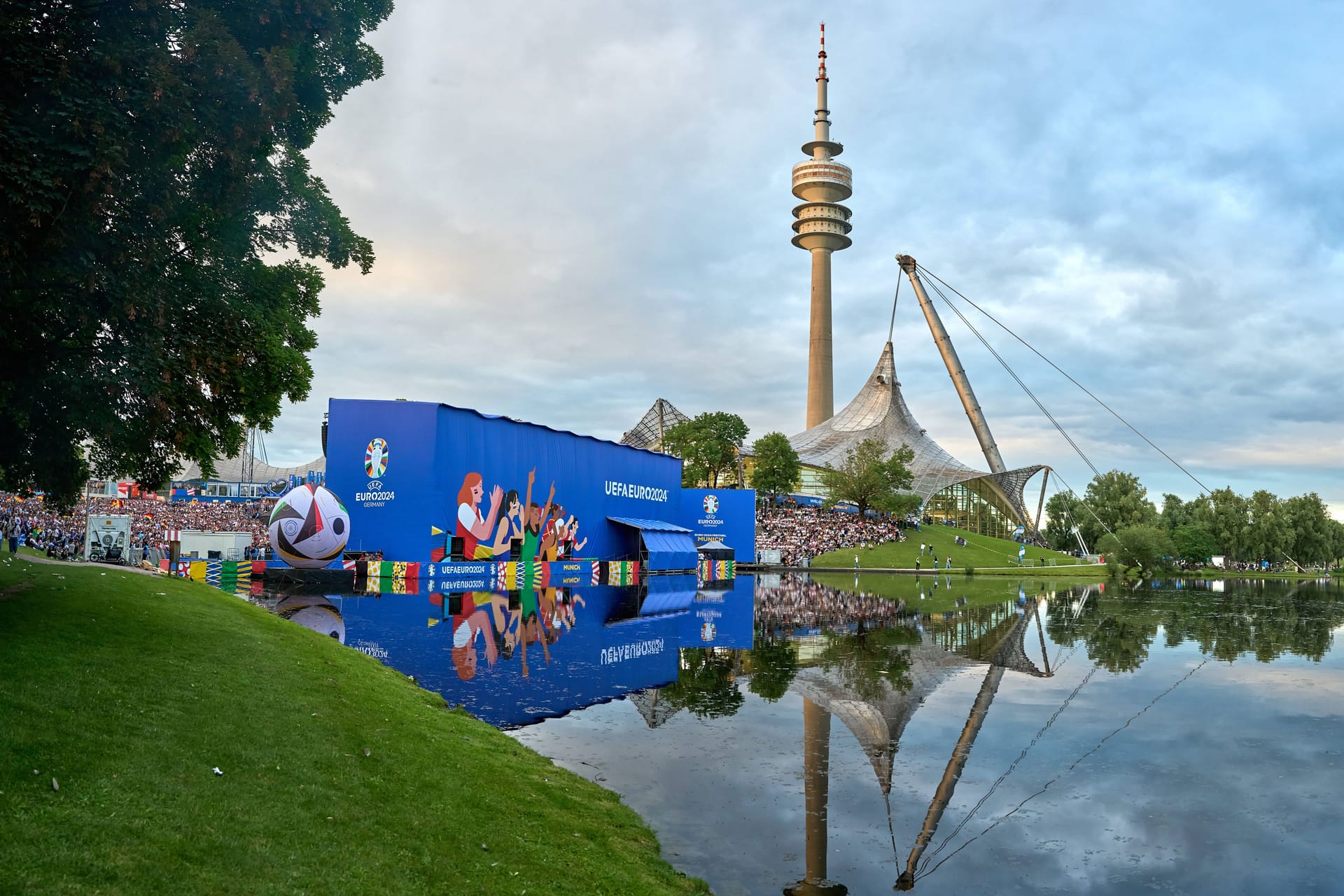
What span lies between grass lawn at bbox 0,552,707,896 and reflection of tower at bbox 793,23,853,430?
125227mm

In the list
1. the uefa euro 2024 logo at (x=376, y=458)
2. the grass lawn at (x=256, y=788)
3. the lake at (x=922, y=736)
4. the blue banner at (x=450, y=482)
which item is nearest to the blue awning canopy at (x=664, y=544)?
the blue banner at (x=450, y=482)

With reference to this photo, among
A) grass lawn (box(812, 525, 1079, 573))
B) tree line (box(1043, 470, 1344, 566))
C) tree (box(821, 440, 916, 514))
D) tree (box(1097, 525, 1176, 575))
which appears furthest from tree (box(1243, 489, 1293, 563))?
tree (box(821, 440, 916, 514))

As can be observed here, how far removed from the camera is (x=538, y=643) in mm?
20906

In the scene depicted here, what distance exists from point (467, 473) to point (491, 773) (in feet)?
112

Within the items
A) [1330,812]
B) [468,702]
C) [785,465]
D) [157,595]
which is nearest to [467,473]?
[157,595]

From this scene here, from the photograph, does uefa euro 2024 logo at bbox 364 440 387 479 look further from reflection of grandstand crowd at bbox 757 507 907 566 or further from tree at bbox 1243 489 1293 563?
tree at bbox 1243 489 1293 563

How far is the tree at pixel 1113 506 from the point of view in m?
95.1

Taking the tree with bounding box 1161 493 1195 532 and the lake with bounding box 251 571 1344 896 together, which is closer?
the lake with bounding box 251 571 1344 896

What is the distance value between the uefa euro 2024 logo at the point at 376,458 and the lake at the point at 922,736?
38.0 ft

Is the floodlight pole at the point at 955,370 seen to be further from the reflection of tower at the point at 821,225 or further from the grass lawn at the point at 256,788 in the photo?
the grass lawn at the point at 256,788

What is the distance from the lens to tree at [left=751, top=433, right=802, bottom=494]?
89875 mm

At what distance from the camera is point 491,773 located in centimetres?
910

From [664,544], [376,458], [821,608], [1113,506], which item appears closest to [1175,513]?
[1113,506]

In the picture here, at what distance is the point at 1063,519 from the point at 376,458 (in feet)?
273
